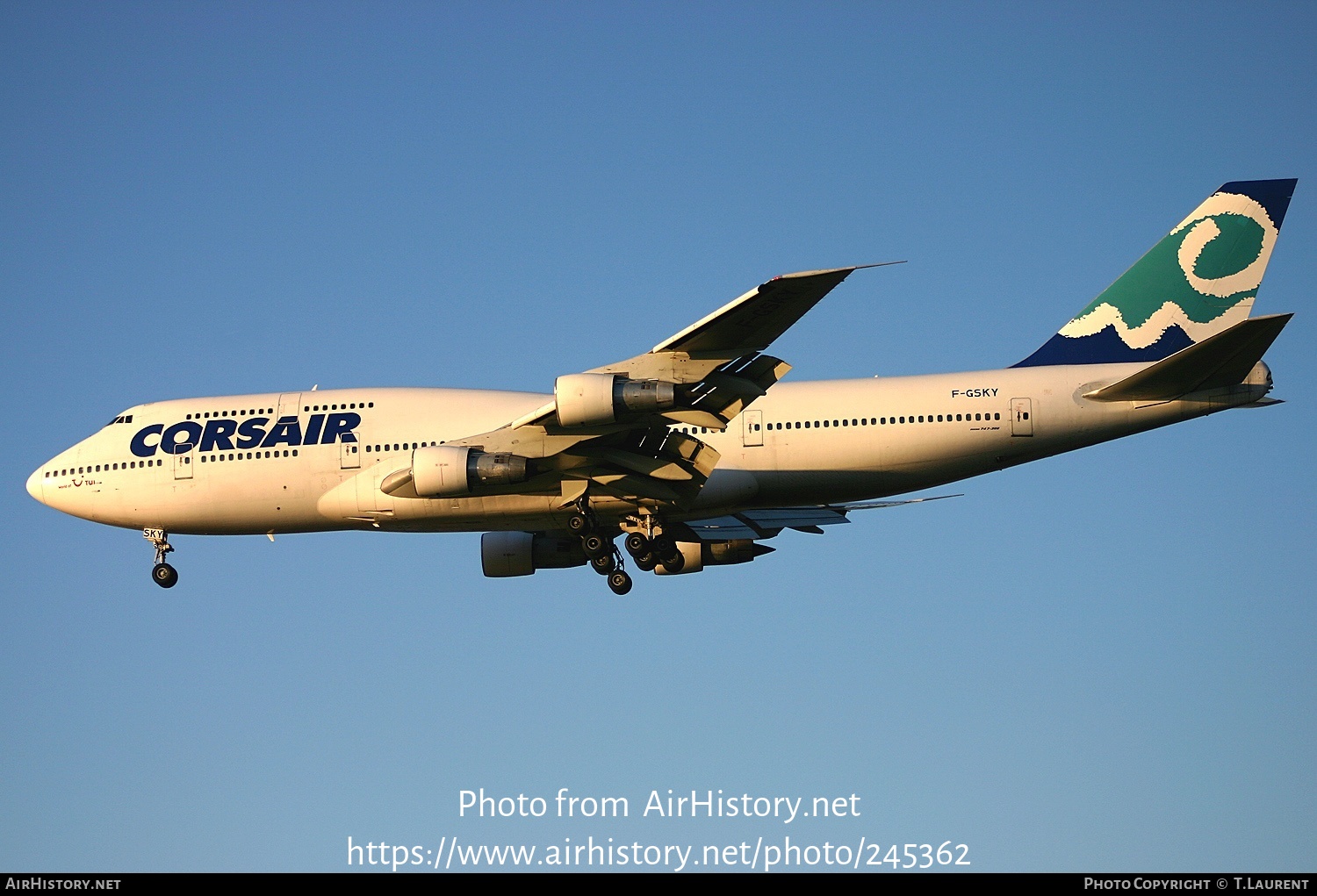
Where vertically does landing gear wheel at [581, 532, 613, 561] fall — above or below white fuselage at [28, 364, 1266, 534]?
below

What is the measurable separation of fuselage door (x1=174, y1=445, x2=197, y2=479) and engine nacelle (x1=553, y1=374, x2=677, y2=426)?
9.84 metres

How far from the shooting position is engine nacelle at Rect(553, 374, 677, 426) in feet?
84.0

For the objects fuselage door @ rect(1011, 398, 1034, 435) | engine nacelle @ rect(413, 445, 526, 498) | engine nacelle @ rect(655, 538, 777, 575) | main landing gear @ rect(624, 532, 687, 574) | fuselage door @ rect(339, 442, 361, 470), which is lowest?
main landing gear @ rect(624, 532, 687, 574)

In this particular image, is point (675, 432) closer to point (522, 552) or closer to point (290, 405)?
point (522, 552)

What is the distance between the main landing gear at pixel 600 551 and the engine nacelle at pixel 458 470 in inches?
77.3

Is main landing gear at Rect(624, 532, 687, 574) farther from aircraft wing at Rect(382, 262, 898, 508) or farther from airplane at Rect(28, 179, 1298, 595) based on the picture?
aircraft wing at Rect(382, 262, 898, 508)

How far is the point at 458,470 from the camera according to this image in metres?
27.7

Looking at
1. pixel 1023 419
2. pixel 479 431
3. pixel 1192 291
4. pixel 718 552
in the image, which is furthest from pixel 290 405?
pixel 1192 291

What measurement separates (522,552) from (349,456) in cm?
481

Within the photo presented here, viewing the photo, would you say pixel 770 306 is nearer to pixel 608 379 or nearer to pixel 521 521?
pixel 608 379

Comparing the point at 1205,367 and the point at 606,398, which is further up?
the point at 1205,367

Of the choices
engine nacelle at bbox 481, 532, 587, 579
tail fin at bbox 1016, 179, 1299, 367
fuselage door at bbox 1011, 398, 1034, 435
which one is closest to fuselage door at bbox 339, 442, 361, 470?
engine nacelle at bbox 481, 532, 587, 579

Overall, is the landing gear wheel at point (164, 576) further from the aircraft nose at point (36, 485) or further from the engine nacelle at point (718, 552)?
the engine nacelle at point (718, 552)
